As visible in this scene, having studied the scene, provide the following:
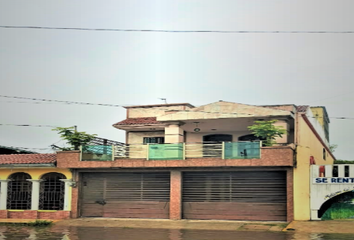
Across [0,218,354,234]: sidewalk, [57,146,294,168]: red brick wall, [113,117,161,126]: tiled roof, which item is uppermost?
[113,117,161,126]: tiled roof

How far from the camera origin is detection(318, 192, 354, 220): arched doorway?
24.2 metres

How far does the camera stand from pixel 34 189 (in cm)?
2980

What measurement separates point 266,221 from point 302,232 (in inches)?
165

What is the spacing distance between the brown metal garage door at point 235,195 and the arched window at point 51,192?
7414mm

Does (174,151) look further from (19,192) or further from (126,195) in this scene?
(19,192)

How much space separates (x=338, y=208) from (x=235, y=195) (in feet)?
16.9

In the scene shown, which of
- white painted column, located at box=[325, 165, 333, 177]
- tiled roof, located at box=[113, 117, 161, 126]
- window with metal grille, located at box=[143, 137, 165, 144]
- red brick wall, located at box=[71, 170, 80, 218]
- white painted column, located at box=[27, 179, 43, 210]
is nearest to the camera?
white painted column, located at box=[325, 165, 333, 177]

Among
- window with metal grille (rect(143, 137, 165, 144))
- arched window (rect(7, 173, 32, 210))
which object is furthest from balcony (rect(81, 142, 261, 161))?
arched window (rect(7, 173, 32, 210))

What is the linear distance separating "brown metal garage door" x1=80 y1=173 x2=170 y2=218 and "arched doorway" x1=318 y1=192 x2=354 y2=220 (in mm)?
8125

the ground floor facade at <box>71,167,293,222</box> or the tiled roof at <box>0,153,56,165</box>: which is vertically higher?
the tiled roof at <box>0,153,56,165</box>

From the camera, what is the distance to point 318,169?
25.0 m

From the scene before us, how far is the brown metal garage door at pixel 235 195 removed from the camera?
84.8 ft

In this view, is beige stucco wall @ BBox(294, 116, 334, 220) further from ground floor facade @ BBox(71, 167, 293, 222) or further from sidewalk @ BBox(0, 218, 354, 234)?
sidewalk @ BBox(0, 218, 354, 234)

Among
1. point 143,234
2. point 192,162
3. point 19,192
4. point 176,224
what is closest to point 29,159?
point 19,192
